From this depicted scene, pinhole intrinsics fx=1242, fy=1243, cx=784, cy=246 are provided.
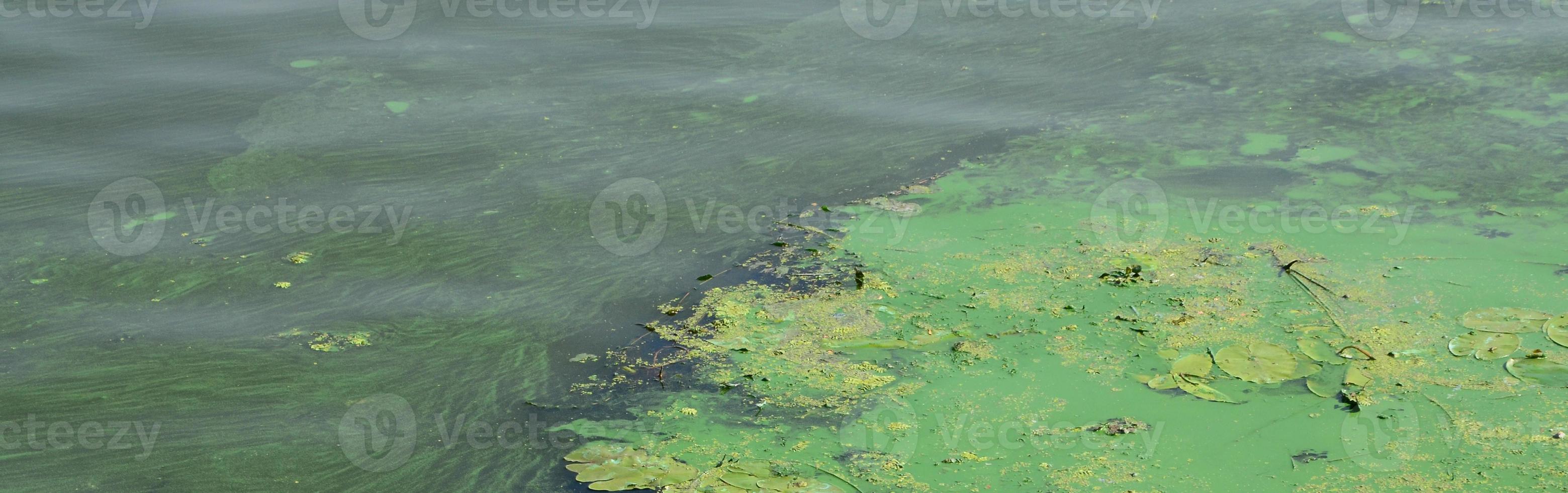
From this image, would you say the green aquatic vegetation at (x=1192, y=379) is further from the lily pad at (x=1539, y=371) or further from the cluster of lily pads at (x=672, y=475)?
the cluster of lily pads at (x=672, y=475)

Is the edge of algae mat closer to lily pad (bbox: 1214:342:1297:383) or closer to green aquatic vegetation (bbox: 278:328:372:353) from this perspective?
lily pad (bbox: 1214:342:1297:383)

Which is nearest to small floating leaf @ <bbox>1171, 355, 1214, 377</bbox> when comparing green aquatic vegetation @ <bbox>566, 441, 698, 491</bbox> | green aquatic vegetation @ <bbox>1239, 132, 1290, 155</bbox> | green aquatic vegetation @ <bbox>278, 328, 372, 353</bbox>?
green aquatic vegetation @ <bbox>566, 441, 698, 491</bbox>

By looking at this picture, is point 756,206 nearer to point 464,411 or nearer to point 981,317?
point 981,317

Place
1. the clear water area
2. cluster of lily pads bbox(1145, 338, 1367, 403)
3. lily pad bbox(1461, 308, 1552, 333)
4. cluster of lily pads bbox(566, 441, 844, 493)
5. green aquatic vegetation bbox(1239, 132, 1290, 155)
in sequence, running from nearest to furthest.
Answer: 1. cluster of lily pads bbox(566, 441, 844, 493)
2. the clear water area
3. cluster of lily pads bbox(1145, 338, 1367, 403)
4. lily pad bbox(1461, 308, 1552, 333)
5. green aquatic vegetation bbox(1239, 132, 1290, 155)

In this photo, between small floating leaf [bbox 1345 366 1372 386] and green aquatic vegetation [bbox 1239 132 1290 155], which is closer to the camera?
small floating leaf [bbox 1345 366 1372 386]

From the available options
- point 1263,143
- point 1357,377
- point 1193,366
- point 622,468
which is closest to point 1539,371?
point 1357,377

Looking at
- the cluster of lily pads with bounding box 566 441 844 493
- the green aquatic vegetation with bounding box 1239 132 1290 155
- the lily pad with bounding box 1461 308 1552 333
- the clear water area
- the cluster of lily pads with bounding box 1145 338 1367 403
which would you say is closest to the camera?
the cluster of lily pads with bounding box 566 441 844 493

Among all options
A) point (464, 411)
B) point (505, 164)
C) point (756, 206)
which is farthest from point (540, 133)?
point (464, 411)
